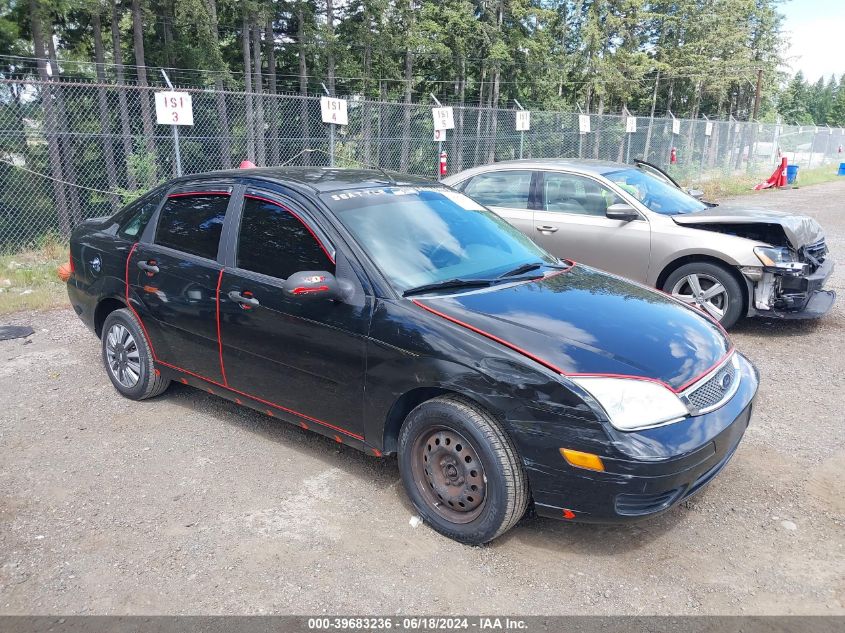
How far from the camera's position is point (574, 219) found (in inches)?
275

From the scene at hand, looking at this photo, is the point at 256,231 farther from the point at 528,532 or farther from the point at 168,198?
the point at 528,532

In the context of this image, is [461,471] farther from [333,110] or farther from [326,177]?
[333,110]

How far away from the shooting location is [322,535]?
3.28 m

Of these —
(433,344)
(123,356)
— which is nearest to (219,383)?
(123,356)

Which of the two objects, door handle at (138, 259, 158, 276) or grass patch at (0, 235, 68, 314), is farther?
grass patch at (0, 235, 68, 314)

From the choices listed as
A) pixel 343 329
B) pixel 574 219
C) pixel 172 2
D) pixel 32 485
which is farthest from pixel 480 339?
pixel 172 2

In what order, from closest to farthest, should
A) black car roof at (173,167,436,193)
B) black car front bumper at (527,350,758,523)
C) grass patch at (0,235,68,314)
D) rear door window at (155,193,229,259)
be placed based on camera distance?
black car front bumper at (527,350,758,523)
black car roof at (173,167,436,193)
rear door window at (155,193,229,259)
grass patch at (0,235,68,314)

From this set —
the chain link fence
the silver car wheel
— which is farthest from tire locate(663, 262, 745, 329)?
the chain link fence

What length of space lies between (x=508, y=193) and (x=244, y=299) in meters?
4.24

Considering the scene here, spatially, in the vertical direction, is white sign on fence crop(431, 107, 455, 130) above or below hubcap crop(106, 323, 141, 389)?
above

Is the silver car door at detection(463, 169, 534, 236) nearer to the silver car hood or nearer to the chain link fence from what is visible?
the silver car hood

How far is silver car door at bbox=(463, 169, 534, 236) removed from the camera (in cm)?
727

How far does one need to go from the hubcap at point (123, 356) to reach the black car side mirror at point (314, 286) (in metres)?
1.98

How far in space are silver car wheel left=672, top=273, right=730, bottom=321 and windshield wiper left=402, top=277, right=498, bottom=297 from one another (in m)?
3.45
